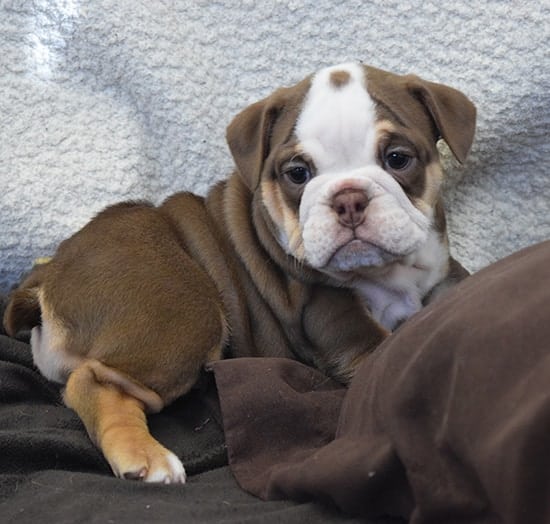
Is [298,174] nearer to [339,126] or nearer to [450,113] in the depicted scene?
[339,126]

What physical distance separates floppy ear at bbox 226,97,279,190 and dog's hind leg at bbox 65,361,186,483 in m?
0.58

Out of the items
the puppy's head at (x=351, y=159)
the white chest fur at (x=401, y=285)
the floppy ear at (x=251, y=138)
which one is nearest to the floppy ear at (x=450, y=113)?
the puppy's head at (x=351, y=159)

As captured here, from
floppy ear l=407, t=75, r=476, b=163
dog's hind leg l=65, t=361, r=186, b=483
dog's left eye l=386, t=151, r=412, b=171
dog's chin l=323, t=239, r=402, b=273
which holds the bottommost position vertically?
dog's hind leg l=65, t=361, r=186, b=483

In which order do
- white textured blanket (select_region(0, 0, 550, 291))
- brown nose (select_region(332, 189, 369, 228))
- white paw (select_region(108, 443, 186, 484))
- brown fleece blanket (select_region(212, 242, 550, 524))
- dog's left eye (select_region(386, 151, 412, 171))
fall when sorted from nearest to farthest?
1. brown fleece blanket (select_region(212, 242, 550, 524))
2. white paw (select_region(108, 443, 186, 484))
3. brown nose (select_region(332, 189, 369, 228))
4. dog's left eye (select_region(386, 151, 412, 171))
5. white textured blanket (select_region(0, 0, 550, 291))

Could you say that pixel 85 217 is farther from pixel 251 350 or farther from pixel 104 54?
pixel 251 350

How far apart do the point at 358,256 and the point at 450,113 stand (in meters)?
0.42

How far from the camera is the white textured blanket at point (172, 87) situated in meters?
2.38

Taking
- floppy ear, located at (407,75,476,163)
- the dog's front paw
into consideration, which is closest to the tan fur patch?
floppy ear, located at (407,75,476,163)

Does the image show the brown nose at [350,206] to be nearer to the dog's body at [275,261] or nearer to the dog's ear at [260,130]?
→ the dog's body at [275,261]

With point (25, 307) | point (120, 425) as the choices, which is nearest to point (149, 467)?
point (120, 425)

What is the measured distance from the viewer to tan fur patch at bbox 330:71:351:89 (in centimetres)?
204

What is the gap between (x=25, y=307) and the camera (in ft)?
6.71

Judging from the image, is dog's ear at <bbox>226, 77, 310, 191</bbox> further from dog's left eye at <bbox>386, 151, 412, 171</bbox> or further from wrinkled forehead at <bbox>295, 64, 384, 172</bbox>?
dog's left eye at <bbox>386, 151, 412, 171</bbox>

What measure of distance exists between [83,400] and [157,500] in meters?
0.41
